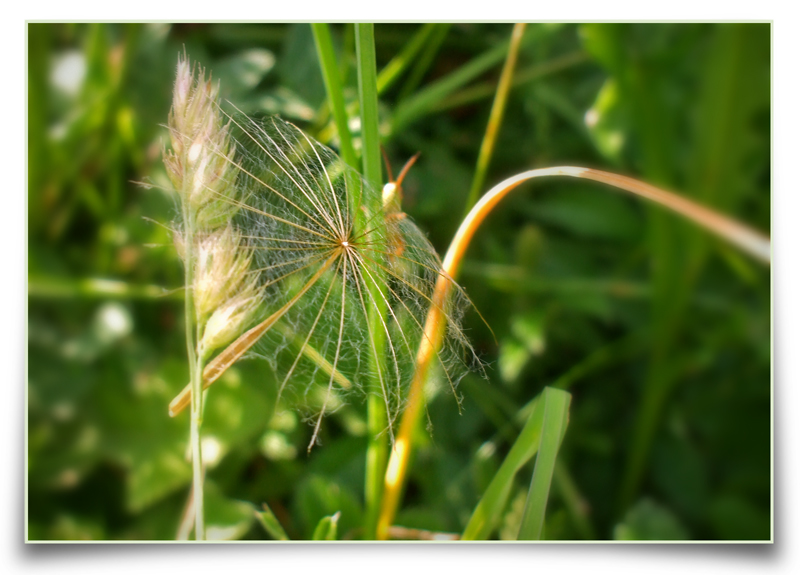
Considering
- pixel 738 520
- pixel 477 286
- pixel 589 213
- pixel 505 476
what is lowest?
pixel 738 520

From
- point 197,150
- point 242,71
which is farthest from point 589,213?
point 197,150

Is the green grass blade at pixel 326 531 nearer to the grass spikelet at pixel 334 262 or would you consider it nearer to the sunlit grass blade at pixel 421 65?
the grass spikelet at pixel 334 262

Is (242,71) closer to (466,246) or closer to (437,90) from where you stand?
(437,90)

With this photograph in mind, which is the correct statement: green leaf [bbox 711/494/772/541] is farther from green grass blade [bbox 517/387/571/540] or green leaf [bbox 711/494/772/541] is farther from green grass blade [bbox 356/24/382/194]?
green grass blade [bbox 356/24/382/194]

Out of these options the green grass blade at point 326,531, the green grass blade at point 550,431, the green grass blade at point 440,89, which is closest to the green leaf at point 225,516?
the green grass blade at point 326,531
